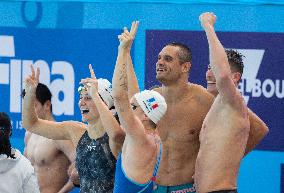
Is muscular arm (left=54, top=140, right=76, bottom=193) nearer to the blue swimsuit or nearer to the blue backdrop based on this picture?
the blue backdrop

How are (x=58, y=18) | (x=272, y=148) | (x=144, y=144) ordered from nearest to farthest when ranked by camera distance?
(x=144, y=144) < (x=272, y=148) < (x=58, y=18)

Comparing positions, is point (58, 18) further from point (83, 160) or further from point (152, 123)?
point (152, 123)

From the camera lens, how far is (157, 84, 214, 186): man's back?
7.04 metres

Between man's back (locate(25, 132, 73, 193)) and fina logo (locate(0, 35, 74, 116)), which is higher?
fina logo (locate(0, 35, 74, 116))

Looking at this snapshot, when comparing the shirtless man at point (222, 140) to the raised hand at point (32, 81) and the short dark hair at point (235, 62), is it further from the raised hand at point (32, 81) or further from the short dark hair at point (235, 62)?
the raised hand at point (32, 81)

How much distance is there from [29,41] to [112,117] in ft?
7.78

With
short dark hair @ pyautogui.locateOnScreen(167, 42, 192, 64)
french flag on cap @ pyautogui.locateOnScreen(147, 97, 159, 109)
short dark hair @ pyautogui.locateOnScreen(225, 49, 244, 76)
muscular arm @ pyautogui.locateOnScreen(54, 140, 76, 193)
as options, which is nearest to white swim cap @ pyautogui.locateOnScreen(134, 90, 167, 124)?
french flag on cap @ pyautogui.locateOnScreen(147, 97, 159, 109)

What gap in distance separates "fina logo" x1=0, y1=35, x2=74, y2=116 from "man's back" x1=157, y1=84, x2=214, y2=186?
173cm

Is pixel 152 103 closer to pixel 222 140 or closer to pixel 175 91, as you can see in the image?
pixel 222 140

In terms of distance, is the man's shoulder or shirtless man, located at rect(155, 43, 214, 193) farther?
the man's shoulder

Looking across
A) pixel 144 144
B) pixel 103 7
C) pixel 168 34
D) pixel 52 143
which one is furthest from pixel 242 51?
pixel 144 144

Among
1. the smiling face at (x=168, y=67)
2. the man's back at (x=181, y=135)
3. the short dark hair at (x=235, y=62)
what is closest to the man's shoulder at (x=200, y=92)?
the man's back at (x=181, y=135)

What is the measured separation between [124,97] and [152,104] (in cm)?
19

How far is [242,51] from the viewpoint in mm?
8109
